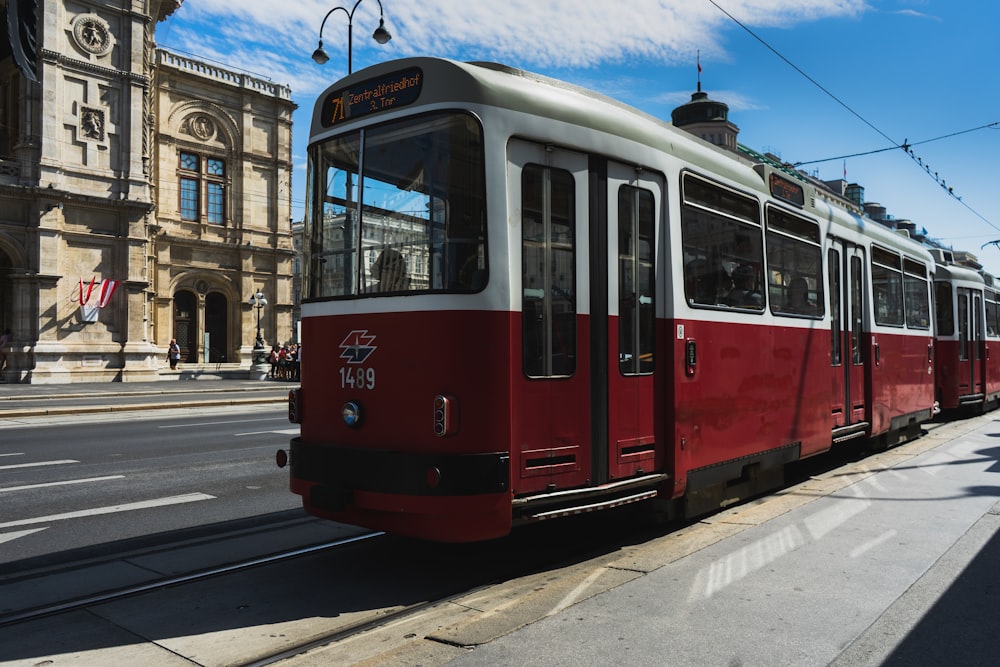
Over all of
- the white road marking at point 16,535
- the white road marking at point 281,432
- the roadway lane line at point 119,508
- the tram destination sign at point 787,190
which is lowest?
the white road marking at point 16,535

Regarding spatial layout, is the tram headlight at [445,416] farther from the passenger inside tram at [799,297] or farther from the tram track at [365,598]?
the passenger inside tram at [799,297]

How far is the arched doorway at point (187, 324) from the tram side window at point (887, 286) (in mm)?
38587

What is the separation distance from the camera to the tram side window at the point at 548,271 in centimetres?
529

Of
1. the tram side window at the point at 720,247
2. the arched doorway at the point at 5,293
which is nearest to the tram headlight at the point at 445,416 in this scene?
the tram side window at the point at 720,247

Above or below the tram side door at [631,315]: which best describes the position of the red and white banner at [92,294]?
above

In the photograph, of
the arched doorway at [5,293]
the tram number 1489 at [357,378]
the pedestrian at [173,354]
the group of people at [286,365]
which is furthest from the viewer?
the pedestrian at [173,354]

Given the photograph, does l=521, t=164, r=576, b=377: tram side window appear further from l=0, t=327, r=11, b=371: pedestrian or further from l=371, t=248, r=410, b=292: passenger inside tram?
l=0, t=327, r=11, b=371: pedestrian

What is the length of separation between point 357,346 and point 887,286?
8924 millimetres

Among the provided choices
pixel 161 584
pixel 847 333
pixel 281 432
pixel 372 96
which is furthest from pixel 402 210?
pixel 281 432

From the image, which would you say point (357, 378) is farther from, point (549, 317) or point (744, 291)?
point (744, 291)

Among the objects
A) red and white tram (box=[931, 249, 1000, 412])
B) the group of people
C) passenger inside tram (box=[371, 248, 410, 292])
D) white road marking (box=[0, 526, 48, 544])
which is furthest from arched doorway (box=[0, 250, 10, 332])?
passenger inside tram (box=[371, 248, 410, 292])

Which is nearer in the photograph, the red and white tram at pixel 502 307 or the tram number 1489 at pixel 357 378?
the red and white tram at pixel 502 307

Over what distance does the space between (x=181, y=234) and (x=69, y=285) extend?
987 cm

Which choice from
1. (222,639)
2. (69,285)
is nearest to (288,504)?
(222,639)
